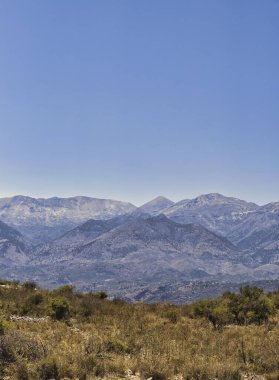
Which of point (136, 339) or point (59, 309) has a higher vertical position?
point (59, 309)

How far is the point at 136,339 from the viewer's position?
17.2 meters

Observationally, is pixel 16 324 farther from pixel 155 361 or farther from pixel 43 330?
pixel 155 361

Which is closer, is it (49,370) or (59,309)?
(49,370)

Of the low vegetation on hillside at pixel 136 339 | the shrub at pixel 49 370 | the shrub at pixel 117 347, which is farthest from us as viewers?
the shrub at pixel 117 347

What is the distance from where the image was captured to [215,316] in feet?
79.3

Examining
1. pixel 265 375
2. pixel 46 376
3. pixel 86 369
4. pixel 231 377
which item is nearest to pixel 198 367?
pixel 231 377

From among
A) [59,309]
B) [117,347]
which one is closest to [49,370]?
[117,347]

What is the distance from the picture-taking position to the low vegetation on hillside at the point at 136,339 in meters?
12.4

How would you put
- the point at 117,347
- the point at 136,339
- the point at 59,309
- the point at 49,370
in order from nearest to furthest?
1. the point at 49,370
2. the point at 117,347
3. the point at 136,339
4. the point at 59,309

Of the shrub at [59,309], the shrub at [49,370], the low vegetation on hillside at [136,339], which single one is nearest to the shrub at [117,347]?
the low vegetation on hillside at [136,339]

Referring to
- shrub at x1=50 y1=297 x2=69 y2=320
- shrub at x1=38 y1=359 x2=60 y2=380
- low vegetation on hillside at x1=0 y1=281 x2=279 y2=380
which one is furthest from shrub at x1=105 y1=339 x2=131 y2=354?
shrub at x1=50 y1=297 x2=69 y2=320

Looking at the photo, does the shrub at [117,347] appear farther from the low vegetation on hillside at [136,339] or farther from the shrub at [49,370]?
the shrub at [49,370]

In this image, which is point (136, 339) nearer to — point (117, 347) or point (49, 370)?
point (117, 347)

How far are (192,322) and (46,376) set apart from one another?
13590 millimetres
